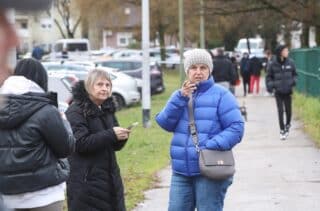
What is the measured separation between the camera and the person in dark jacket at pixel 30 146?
183 inches

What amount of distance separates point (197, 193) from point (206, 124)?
20.0 inches

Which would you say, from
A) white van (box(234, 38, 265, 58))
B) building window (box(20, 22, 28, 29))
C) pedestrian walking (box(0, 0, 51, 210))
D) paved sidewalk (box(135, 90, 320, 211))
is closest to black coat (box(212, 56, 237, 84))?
paved sidewalk (box(135, 90, 320, 211))

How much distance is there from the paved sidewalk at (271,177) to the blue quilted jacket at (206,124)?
3.18 meters

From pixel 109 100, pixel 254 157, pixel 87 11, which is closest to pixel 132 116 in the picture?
pixel 254 157

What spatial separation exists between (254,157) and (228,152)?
7559 mm

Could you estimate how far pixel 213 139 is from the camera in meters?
5.64

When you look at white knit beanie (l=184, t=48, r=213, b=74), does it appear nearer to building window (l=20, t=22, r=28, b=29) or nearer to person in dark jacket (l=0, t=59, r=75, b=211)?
person in dark jacket (l=0, t=59, r=75, b=211)

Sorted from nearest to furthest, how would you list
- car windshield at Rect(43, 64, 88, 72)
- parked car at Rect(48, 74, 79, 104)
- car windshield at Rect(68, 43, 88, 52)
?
parked car at Rect(48, 74, 79, 104), car windshield at Rect(43, 64, 88, 72), car windshield at Rect(68, 43, 88, 52)

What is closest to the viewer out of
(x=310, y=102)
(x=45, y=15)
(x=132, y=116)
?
(x=45, y=15)

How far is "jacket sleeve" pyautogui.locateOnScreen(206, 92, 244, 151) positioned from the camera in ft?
18.4

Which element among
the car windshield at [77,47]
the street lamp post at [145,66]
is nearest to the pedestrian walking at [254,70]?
the street lamp post at [145,66]

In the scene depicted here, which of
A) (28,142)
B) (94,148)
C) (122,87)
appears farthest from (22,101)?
(122,87)

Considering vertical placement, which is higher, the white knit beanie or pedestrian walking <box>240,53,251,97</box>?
the white knit beanie

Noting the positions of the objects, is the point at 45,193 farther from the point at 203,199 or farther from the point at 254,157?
the point at 254,157
